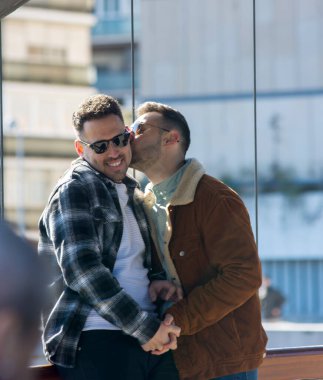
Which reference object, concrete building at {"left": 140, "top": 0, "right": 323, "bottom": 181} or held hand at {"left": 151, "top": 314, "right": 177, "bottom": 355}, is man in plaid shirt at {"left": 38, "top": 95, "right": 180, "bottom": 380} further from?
concrete building at {"left": 140, "top": 0, "right": 323, "bottom": 181}

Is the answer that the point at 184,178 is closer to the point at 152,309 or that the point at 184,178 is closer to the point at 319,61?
the point at 152,309

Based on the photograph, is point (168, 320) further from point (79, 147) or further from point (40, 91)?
point (40, 91)

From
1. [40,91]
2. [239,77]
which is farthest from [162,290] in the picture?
[40,91]

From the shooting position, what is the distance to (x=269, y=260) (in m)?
40.3

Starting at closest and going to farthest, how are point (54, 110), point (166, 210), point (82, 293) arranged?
1. point (82, 293)
2. point (166, 210)
3. point (54, 110)

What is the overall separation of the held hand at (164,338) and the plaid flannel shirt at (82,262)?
0.6 inches

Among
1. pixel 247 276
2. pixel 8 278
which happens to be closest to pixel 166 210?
pixel 247 276

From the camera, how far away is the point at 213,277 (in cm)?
297

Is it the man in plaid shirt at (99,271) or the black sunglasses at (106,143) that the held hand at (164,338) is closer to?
the man in plaid shirt at (99,271)

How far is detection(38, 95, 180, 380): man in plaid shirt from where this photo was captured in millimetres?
2791

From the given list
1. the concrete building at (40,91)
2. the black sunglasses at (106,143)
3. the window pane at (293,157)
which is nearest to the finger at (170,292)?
the black sunglasses at (106,143)

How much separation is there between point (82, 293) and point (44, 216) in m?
0.26

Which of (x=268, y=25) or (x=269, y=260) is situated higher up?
(x=268, y=25)

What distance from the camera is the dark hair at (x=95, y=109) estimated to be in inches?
113
